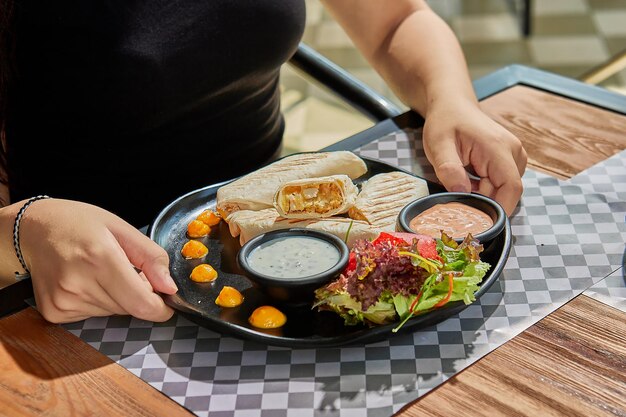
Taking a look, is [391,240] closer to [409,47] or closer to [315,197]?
[315,197]

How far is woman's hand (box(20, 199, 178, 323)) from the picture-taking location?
1.21 m

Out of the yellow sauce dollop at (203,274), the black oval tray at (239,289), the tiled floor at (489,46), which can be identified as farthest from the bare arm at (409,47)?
the tiled floor at (489,46)

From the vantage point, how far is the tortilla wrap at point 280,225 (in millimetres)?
1378

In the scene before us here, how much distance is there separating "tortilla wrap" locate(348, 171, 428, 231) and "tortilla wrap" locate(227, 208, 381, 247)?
3 cm

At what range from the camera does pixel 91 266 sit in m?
1.22

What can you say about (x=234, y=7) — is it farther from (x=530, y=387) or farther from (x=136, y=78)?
(x=530, y=387)

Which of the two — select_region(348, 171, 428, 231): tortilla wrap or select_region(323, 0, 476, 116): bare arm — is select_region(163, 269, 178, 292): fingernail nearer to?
select_region(348, 171, 428, 231): tortilla wrap

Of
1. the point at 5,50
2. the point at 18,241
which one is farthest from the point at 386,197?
the point at 5,50

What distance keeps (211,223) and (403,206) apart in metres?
0.34

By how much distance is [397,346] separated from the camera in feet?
3.84

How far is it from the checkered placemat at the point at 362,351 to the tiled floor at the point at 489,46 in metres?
2.48

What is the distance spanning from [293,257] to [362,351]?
20cm

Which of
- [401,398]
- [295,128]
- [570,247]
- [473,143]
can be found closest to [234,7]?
[473,143]

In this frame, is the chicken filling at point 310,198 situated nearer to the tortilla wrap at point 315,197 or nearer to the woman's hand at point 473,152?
the tortilla wrap at point 315,197
